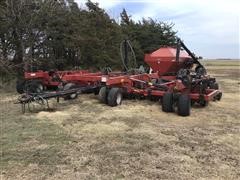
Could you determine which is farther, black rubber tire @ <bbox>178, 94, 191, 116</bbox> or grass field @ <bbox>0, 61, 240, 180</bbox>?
black rubber tire @ <bbox>178, 94, 191, 116</bbox>

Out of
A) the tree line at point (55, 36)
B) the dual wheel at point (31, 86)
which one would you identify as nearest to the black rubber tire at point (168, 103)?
the dual wheel at point (31, 86)

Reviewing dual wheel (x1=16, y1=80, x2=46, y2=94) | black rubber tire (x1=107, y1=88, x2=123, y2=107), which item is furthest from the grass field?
dual wheel (x1=16, y1=80, x2=46, y2=94)

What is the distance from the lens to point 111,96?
9.73 m

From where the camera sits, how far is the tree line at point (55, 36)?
46.5 feet

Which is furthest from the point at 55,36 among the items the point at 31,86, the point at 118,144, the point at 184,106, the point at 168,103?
the point at 118,144

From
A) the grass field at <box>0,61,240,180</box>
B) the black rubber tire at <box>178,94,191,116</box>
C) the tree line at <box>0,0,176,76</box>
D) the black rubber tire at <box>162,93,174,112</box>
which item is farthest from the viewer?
the tree line at <box>0,0,176,76</box>

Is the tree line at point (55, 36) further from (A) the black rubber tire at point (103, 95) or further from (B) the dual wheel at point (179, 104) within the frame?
(B) the dual wheel at point (179, 104)

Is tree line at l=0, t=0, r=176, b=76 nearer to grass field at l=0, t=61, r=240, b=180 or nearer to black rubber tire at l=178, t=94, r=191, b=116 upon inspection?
grass field at l=0, t=61, r=240, b=180

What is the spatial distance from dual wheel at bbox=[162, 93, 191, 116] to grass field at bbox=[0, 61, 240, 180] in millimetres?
169

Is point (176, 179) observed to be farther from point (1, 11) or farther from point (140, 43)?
point (140, 43)

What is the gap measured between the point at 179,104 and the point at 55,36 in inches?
317

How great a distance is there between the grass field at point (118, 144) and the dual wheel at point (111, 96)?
30cm

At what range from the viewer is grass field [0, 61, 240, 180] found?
4.86m

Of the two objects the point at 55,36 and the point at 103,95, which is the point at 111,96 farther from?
the point at 55,36
